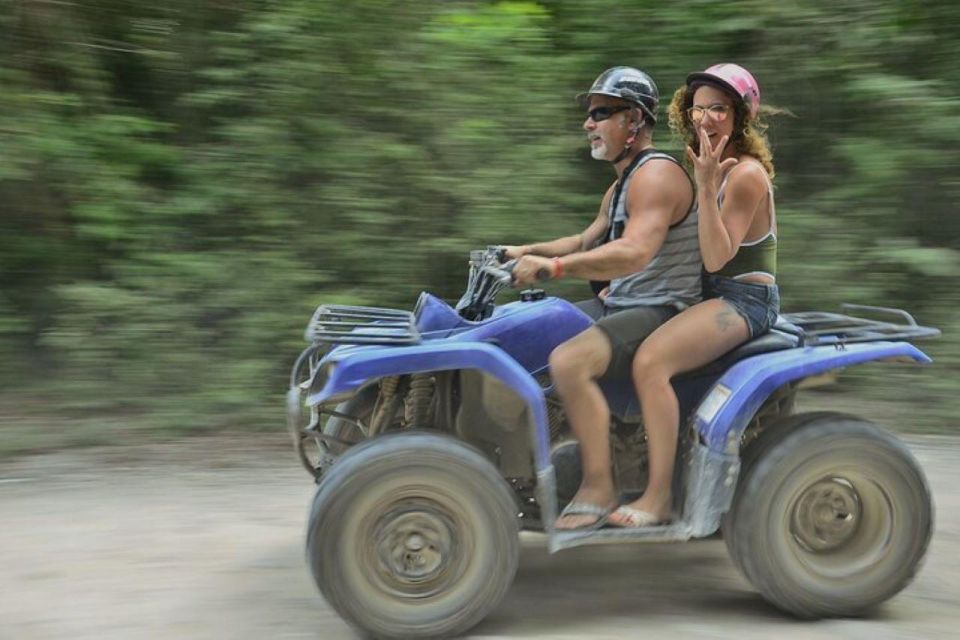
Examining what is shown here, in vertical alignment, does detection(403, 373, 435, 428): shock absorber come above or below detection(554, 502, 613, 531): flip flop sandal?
above

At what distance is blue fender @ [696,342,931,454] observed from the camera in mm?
3867

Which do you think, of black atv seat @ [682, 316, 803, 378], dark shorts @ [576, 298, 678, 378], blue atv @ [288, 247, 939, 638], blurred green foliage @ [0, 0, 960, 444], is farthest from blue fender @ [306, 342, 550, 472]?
blurred green foliage @ [0, 0, 960, 444]

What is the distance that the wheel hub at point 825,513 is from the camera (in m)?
3.97

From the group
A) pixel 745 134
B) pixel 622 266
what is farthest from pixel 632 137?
pixel 622 266

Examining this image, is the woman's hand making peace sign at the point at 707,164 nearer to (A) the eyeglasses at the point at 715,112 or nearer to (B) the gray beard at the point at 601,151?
(A) the eyeglasses at the point at 715,112

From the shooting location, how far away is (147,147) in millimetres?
7758

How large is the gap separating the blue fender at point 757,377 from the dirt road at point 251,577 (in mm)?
725

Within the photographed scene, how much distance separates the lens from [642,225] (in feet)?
12.8

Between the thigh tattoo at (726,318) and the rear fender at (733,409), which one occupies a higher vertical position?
the thigh tattoo at (726,318)

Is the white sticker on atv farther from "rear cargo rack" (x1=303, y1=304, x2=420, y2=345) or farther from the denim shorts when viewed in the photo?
"rear cargo rack" (x1=303, y1=304, x2=420, y2=345)

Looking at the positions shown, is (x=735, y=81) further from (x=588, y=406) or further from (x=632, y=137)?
(x=588, y=406)

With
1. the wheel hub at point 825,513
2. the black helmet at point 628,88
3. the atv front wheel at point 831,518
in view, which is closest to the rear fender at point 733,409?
the atv front wheel at point 831,518

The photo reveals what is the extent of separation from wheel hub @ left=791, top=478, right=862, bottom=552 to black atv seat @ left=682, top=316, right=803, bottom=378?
536 millimetres

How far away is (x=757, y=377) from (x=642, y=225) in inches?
27.5
